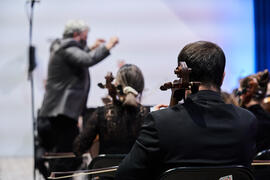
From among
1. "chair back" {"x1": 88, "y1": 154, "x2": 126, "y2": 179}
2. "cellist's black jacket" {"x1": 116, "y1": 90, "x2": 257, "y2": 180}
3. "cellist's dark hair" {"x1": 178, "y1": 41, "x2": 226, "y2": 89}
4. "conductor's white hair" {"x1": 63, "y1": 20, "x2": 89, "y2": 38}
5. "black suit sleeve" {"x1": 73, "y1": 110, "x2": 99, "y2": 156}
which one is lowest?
"black suit sleeve" {"x1": 73, "y1": 110, "x2": 99, "y2": 156}

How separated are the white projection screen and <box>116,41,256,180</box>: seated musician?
396 centimetres

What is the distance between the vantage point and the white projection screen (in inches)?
215

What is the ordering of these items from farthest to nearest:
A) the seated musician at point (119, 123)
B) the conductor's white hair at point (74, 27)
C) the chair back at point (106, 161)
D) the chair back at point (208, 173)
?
1. the conductor's white hair at point (74, 27)
2. the seated musician at point (119, 123)
3. the chair back at point (106, 161)
4. the chair back at point (208, 173)

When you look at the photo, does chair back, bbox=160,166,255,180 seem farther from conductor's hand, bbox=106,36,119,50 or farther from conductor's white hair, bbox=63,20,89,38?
conductor's white hair, bbox=63,20,89,38

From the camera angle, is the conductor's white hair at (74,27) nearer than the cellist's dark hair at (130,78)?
No

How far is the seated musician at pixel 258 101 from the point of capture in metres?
2.59

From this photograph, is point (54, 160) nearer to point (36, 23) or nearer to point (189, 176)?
point (189, 176)

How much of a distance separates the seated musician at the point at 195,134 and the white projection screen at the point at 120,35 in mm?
3957

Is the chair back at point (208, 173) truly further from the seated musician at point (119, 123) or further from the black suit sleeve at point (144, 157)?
the seated musician at point (119, 123)

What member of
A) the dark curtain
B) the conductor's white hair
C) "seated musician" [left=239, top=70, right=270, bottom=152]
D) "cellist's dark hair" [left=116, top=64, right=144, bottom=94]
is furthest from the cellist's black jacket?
the dark curtain

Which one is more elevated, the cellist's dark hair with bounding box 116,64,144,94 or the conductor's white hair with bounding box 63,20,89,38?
the conductor's white hair with bounding box 63,20,89,38

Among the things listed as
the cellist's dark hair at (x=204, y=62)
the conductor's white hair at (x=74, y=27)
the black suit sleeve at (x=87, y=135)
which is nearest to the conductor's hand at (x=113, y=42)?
the conductor's white hair at (x=74, y=27)

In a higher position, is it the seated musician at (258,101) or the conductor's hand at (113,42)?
the conductor's hand at (113,42)

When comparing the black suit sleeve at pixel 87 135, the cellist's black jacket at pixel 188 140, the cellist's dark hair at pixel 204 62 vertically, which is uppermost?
the cellist's dark hair at pixel 204 62
